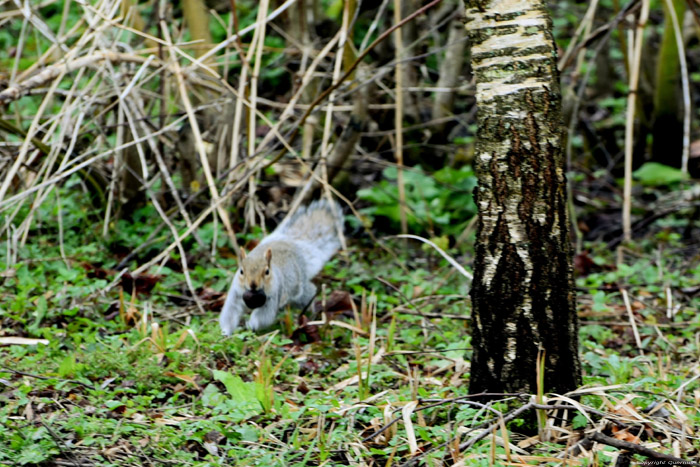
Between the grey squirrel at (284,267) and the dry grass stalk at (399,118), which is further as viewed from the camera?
the dry grass stalk at (399,118)

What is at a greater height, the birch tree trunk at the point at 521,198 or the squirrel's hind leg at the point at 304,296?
the birch tree trunk at the point at 521,198

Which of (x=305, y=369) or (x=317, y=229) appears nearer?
(x=305, y=369)

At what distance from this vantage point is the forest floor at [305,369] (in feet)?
8.73

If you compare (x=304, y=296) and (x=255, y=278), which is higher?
(x=255, y=278)

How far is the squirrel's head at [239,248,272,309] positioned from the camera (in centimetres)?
383

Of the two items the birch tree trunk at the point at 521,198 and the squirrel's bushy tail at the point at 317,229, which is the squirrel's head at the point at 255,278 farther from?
the birch tree trunk at the point at 521,198

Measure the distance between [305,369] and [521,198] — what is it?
57.5 inches

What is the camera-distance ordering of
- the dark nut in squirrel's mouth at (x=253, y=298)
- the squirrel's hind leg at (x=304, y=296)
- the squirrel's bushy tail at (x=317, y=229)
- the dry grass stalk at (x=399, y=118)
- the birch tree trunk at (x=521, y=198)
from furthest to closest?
the squirrel's bushy tail at (x=317, y=229) → the dry grass stalk at (x=399, y=118) → the squirrel's hind leg at (x=304, y=296) → the dark nut in squirrel's mouth at (x=253, y=298) → the birch tree trunk at (x=521, y=198)

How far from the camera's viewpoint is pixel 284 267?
432cm

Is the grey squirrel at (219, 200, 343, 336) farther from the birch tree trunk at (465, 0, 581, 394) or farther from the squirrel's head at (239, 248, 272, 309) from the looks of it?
the birch tree trunk at (465, 0, 581, 394)

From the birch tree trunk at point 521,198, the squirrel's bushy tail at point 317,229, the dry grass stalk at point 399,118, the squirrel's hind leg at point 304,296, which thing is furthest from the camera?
the squirrel's bushy tail at point 317,229

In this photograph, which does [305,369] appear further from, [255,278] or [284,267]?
[284,267]

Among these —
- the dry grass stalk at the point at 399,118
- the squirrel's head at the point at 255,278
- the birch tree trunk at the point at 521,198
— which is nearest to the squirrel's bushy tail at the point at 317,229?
the dry grass stalk at the point at 399,118

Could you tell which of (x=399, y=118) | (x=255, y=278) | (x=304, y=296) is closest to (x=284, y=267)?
(x=304, y=296)
